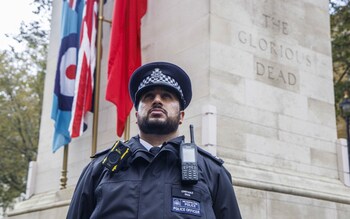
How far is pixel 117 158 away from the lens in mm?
2877

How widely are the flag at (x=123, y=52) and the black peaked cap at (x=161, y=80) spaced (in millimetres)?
4745

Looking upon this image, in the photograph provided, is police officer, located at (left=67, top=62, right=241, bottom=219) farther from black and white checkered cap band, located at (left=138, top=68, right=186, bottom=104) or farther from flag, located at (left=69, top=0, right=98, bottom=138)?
flag, located at (left=69, top=0, right=98, bottom=138)

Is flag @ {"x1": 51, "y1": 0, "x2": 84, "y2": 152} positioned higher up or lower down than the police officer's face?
higher up

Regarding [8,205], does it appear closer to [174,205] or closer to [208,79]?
Result: [208,79]

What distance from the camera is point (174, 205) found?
2717 mm

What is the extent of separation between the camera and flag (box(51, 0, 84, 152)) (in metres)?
9.35

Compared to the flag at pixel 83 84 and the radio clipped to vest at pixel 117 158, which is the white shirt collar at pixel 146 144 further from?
the flag at pixel 83 84

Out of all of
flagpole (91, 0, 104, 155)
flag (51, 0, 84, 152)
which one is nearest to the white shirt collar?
flagpole (91, 0, 104, 155)

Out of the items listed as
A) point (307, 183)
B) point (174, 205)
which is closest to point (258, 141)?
point (307, 183)

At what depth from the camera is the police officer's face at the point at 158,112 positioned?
10.2 feet

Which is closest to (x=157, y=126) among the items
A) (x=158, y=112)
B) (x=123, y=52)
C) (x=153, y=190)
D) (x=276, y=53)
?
(x=158, y=112)

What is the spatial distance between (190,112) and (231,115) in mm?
582

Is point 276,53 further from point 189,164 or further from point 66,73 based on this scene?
point 189,164

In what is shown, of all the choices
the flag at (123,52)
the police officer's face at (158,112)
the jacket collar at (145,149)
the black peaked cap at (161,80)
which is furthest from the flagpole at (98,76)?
the jacket collar at (145,149)
